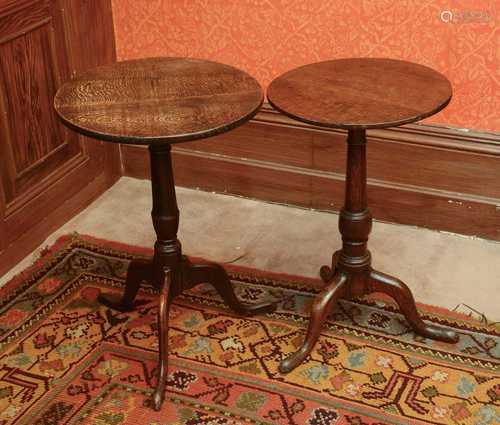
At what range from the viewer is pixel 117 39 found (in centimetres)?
355

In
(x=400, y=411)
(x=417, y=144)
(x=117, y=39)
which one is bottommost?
(x=400, y=411)

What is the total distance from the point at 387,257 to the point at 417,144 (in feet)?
1.49

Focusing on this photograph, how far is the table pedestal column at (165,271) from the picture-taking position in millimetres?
2506

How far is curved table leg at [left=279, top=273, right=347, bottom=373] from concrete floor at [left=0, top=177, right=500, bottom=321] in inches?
15.8

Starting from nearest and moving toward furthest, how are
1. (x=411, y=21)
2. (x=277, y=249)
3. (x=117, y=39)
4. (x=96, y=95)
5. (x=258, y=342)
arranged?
(x=96, y=95) → (x=258, y=342) → (x=411, y=21) → (x=277, y=249) → (x=117, y=39)

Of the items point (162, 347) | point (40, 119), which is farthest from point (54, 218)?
point (162, 347)

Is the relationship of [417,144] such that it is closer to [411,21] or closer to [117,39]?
[411,21]

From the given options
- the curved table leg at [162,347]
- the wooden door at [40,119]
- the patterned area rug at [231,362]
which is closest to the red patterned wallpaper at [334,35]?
the wooden door at [40,119]

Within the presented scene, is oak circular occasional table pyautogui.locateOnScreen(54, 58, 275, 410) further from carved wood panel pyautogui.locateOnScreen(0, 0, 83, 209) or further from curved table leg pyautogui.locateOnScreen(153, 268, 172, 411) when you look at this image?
carved wood panel pyautogui.locateOnScreen(0, 0, 83, 209)

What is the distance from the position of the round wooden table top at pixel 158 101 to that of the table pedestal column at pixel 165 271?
0.56 feet

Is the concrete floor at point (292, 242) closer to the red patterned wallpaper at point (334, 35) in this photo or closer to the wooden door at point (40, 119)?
the wooden door at point (40, 119)

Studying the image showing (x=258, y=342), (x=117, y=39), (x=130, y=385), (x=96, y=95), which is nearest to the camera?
(x=96, y=95)

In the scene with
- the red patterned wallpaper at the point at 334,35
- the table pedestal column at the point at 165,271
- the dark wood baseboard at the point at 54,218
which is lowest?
the dark wood baseboard at the point at 54,218

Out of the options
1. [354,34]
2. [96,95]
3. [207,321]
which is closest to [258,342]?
[207,321]
